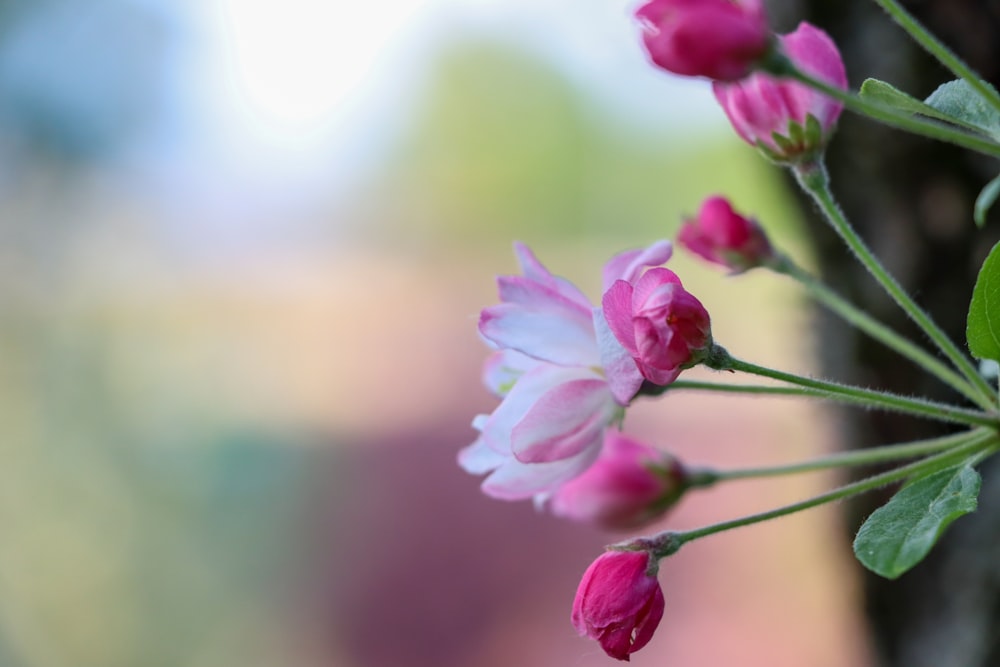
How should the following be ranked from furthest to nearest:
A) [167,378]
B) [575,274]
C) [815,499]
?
[575,274] → [167,378] → [815,499]

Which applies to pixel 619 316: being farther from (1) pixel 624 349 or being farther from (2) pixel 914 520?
(2) pixel 914 520

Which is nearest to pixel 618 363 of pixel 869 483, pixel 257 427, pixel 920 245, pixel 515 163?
pixel 869 483

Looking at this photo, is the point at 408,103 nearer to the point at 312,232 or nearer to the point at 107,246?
the point at 312,232

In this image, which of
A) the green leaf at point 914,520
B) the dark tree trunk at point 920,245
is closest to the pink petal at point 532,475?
the green leaf at point 914,520

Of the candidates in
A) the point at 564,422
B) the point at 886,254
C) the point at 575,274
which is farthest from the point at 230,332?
the point at 564,422

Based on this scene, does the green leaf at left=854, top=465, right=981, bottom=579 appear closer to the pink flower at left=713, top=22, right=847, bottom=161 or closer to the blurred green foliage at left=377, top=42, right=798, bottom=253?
the pink flower at left=713, top=22, right=847, bottom=161

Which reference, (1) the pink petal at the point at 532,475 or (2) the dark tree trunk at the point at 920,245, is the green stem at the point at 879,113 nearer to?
(1) the pink petal at the point at 532,475
